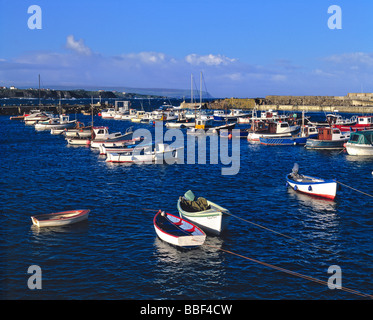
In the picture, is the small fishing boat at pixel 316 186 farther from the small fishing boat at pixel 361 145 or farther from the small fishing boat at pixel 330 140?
the small fishing boat at pixel 330 140

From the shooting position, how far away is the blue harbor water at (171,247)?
21.0 meters

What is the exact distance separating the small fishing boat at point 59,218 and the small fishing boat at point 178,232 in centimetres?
616

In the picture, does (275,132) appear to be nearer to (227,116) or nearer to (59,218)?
(227,116)

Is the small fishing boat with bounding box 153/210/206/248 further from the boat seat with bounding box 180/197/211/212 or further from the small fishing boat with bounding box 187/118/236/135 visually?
the small fishing boat with bounding box 187/118/236/135

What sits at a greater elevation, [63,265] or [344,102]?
[344,102]

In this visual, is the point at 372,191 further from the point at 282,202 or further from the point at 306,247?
the point at 306,247

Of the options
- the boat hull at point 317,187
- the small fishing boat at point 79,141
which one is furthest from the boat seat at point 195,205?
the small fishing boat at point 79,141

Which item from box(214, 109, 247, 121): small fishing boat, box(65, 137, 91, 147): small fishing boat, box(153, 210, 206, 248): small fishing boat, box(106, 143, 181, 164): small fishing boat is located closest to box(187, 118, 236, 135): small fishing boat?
box(65, 137, 91, 147): small fishing boat

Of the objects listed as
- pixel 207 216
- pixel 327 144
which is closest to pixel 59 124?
pixel 327 144

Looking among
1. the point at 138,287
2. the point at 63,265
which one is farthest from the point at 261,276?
the point at 63,265

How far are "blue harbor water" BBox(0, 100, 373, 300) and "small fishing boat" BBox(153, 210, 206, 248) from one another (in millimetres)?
553

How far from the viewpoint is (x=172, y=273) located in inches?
882

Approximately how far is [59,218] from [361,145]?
4767 centimetres

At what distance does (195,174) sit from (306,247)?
25.5m
